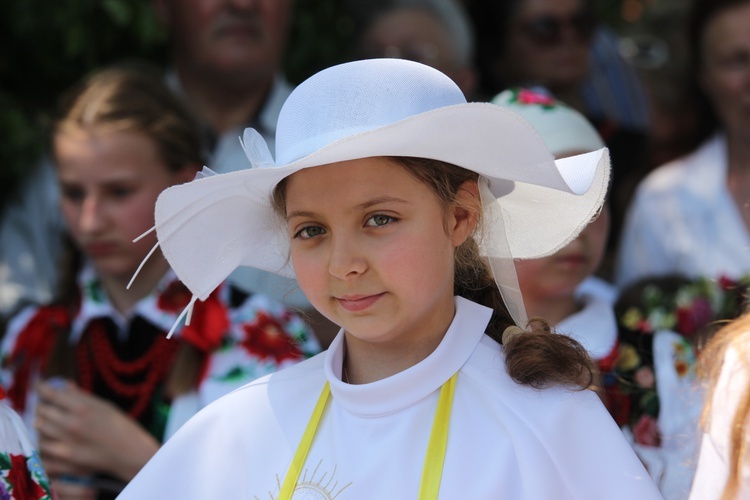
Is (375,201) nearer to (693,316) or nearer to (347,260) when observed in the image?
(347,260)

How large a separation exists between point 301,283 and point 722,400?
32.4 inches

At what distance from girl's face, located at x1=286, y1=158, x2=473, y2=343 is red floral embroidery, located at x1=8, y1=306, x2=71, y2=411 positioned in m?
1.57

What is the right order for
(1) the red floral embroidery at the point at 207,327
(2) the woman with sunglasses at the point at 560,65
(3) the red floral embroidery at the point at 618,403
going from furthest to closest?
(2) the woman with sunglasses at the point at 560,65 → (1) the red floral embroidery at the point at 207,327 → (3) the red floral embroidery at the point at 618,403

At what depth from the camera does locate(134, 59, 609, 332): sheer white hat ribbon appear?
190 centimetres

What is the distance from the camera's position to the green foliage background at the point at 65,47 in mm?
4223

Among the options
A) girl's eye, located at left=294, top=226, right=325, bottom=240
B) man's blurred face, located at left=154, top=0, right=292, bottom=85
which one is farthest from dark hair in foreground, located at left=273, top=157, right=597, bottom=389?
man's blurred face, located at left=154, top=0, right=292, bottom=85

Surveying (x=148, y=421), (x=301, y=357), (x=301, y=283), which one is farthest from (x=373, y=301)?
(x=148, y=421)

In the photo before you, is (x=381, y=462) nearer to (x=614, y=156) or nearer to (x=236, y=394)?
(x=236, y=394)

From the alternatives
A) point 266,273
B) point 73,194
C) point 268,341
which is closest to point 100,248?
point 73,194

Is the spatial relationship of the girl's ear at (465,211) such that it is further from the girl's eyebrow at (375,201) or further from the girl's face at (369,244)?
the girl's eyebrow at (375,201)

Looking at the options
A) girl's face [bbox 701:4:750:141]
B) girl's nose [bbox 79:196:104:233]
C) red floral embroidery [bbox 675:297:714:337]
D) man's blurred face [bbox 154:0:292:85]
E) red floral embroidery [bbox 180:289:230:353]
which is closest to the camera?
red floral embroidery [bbox 675:297:714:337]

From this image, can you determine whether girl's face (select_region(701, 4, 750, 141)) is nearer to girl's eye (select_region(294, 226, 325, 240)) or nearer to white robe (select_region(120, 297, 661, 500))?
white robe (select_region(120, 297, 661, 500))

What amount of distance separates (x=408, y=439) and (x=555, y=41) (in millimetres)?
2787

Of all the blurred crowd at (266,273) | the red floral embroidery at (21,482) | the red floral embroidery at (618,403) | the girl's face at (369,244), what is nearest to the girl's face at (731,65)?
the blurred crowd at (266,273)
